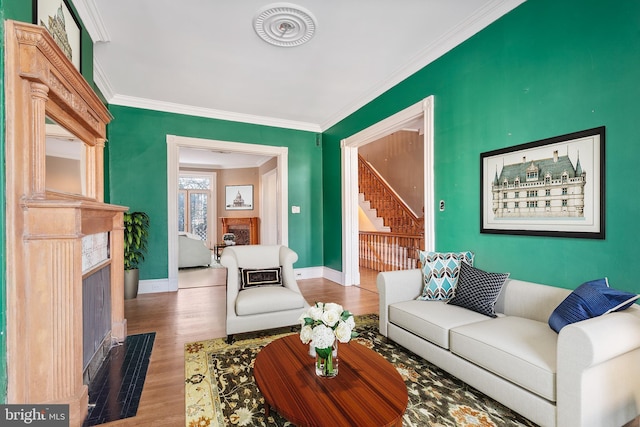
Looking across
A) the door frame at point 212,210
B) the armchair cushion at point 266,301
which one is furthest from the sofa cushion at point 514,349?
the door frame at point 212,210

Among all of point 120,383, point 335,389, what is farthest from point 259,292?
point 335,389

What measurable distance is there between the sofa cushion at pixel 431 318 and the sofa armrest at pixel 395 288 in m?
0.08

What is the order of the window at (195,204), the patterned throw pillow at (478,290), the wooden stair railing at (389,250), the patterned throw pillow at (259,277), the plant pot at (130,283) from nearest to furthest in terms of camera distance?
1. the patterned throw pillow at (478,290)
2. the patterned throw pillow at (259,277)
3. the plant pot at (130,283)
4. the wooden stair railing at (389,250)
5. the window at (195,204)

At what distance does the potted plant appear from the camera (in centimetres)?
434

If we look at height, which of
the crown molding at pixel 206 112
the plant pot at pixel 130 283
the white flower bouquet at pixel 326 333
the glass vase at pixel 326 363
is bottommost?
the plant pot at pixel 130 283

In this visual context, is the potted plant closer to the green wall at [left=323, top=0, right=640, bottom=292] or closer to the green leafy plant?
the green leafy plant

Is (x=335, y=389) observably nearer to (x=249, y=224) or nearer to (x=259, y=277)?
(x=259, y=277)

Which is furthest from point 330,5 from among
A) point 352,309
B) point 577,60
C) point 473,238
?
point 352,309

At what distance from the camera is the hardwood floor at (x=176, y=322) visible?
6.22 ft

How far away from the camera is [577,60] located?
2.13 meters

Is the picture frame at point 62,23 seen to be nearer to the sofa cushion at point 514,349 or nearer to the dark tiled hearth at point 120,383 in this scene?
the dark tiled hearth at point 120,383

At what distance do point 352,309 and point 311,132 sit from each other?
141 inches

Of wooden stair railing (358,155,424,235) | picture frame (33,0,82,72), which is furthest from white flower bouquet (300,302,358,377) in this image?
wooden stair railing (358,155,424,235)

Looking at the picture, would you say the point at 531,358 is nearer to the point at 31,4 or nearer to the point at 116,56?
the point at 31,4
